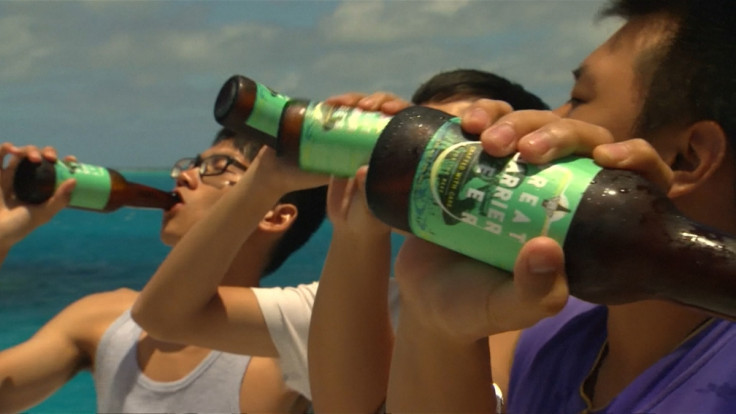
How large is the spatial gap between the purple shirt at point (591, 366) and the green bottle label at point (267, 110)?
373 millimetres

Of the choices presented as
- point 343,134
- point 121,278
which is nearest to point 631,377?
point 343,134

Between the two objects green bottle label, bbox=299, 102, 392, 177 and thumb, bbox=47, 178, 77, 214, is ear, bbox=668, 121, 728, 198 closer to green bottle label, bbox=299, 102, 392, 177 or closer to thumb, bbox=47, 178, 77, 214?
green bottle label, bbox=299, 102, 392, 177

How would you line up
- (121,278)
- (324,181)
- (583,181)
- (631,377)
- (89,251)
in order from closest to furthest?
1. (583,181)
2. (631,377)
3. (324,181)
4. (121,278)
5. (89,251)

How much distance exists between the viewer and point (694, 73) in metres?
0.62

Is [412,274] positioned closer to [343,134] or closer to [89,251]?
[343,134]

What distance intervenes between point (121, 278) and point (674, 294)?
732 cm

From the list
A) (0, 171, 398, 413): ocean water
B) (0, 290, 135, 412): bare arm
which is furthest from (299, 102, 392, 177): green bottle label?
(0, 171, 398, 413): ocean water

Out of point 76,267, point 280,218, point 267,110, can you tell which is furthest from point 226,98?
point 76,267

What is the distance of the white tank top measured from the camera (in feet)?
4.15

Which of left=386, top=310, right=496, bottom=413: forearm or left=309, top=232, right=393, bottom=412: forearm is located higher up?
left=386, top=310, right=496, bottom=413: forearm

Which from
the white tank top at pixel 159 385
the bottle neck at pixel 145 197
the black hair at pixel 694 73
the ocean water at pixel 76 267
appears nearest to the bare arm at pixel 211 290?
the white tank top at pixel 159 385

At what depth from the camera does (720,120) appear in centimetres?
60

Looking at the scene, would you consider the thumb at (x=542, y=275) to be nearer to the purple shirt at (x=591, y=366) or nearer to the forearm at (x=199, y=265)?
the purple shirt at (x=591, y=366)

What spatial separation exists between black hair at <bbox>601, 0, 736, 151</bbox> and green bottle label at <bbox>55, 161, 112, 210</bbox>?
3.41 feet
